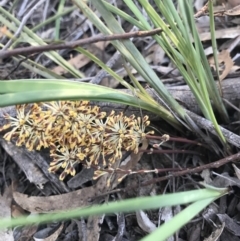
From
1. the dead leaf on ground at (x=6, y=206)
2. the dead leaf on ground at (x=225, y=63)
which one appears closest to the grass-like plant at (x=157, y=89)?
the dead leaf on ground at (x=225, y=63)

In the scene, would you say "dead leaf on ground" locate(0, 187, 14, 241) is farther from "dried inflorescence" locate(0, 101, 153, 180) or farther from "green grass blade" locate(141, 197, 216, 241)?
"green grass blade" locate(141, 197, 216, 241)

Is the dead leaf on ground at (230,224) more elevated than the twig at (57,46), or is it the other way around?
the twig at (57,46)

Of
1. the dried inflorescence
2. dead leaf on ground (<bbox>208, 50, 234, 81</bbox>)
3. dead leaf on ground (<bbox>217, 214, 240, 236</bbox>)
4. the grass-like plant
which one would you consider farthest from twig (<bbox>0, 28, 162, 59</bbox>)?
dead leaf on ground (<bbox>217, 214, 240, 236</bbox>)

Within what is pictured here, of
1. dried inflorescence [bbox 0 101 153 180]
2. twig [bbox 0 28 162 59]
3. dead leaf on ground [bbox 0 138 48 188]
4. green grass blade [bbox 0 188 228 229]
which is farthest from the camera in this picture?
dead leaf on ground [bbox 0 138 48 188]

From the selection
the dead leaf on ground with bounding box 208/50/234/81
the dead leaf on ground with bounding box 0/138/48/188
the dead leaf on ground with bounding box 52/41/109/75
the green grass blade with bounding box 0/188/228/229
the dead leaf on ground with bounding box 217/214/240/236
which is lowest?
the dead leaf on ground with bounding box 217/214/240/236

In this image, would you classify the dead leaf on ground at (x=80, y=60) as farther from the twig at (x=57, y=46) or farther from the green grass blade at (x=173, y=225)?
the green grass blade at (x=173, y=225)

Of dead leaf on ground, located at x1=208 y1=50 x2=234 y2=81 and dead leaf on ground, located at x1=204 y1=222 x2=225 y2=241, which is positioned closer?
dead leaf on ground, located at x1=204 y1=222 x2=225 y2=241

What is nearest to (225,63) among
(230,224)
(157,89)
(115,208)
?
(157,89)

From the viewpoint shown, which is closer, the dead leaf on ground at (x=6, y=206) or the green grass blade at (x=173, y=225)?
the green grass blade at (x=173, y=225)

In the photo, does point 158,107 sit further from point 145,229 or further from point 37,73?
point 37,73
